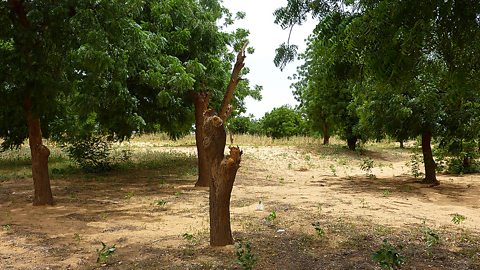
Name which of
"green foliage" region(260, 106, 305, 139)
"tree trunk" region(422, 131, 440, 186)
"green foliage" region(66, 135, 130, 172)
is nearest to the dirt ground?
"tree trunk" region(422, 131, 440, 186)

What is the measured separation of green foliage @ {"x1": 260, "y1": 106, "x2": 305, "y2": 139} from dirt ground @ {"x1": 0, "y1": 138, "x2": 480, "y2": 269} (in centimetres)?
3964

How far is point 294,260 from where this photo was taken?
5445 mm

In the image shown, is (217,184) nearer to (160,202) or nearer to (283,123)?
(160,202)

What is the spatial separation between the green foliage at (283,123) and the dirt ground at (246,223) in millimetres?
39639

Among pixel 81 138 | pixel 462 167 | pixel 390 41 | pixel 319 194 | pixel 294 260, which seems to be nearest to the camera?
pixel 390 41

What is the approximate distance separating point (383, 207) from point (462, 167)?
10.5 m

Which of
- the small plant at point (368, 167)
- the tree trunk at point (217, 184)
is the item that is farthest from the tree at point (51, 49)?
the small plant at point (368, 167)

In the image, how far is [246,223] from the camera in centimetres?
757

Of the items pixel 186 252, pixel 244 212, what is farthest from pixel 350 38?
pixel 244 212

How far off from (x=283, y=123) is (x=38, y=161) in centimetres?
4790

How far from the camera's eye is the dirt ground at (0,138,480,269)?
18.3ft

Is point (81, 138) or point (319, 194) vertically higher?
point (81, 138)

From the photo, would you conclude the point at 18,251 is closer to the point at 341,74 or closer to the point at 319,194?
the point at 341,74

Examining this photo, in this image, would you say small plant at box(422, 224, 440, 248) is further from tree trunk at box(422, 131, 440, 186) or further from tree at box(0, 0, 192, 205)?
tree trunk at box(422, 131, 440, 186)
